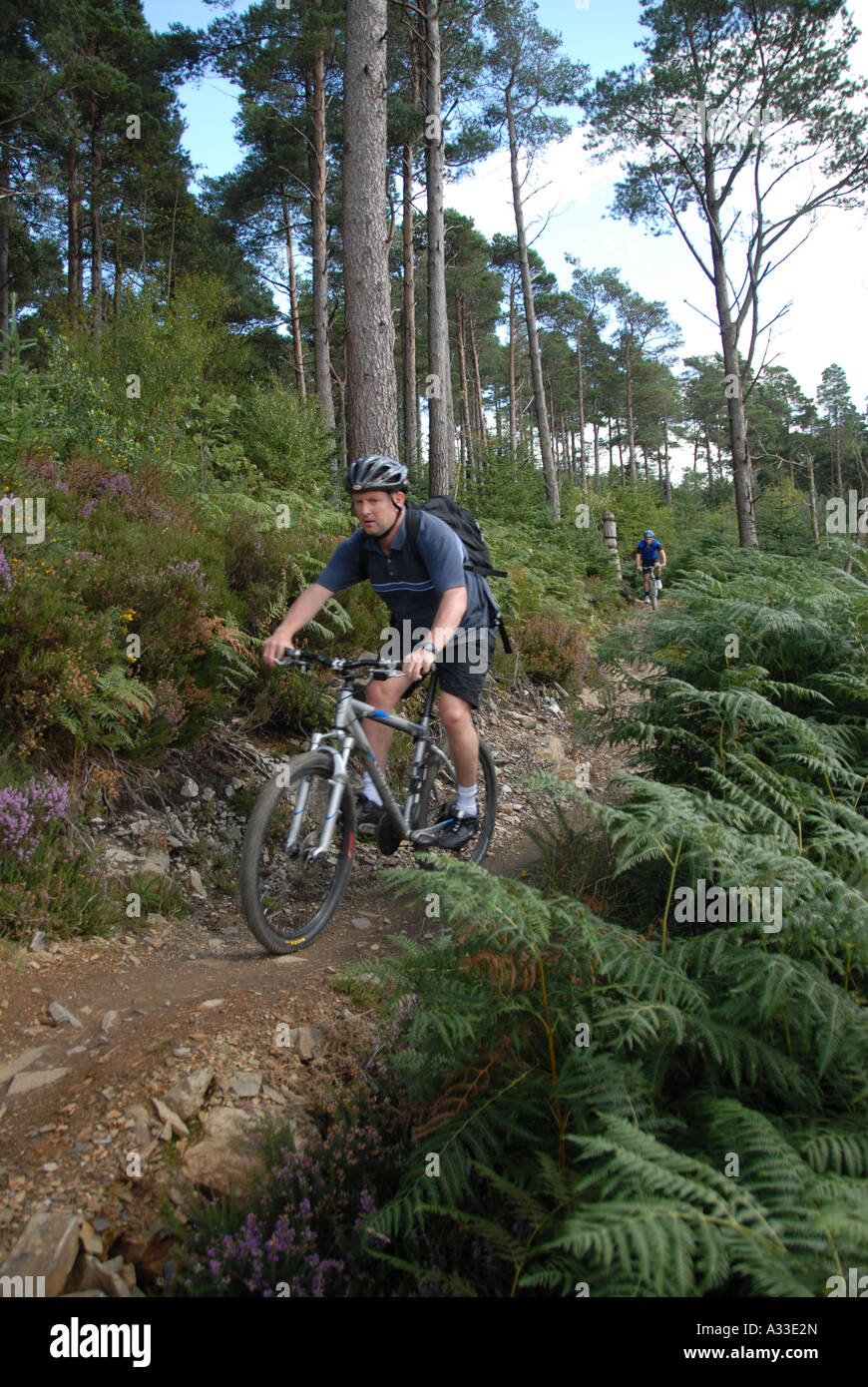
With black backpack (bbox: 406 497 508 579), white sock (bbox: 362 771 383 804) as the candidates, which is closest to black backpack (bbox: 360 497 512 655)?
black backpack (bbox: 406 497 508 579)

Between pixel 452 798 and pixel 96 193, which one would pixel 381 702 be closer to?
pixel 452 798

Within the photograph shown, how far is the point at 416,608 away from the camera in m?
4.60

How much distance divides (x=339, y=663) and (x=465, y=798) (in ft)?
4.68

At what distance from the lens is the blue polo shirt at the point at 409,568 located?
4277 mm

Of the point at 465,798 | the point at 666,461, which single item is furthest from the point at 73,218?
the point at 666,461

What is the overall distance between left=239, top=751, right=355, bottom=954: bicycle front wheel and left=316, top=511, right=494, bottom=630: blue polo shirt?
1079 mm

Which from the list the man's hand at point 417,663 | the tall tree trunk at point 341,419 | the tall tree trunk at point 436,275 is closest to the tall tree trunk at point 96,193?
the tall tree trunk at point 341,419

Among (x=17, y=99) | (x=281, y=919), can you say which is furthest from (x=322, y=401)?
(x=281, y=919)

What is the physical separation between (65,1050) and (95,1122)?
53cm

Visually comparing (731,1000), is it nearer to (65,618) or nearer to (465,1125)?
(465,1125)

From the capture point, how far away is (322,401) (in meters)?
18.3

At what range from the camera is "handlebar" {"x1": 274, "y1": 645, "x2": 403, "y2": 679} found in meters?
4.09

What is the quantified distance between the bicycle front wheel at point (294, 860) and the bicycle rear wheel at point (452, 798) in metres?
0.75

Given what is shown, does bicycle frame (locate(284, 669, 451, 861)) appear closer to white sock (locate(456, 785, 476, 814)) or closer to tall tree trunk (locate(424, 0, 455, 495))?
white sock (locate(456, 785, 476, 814))
